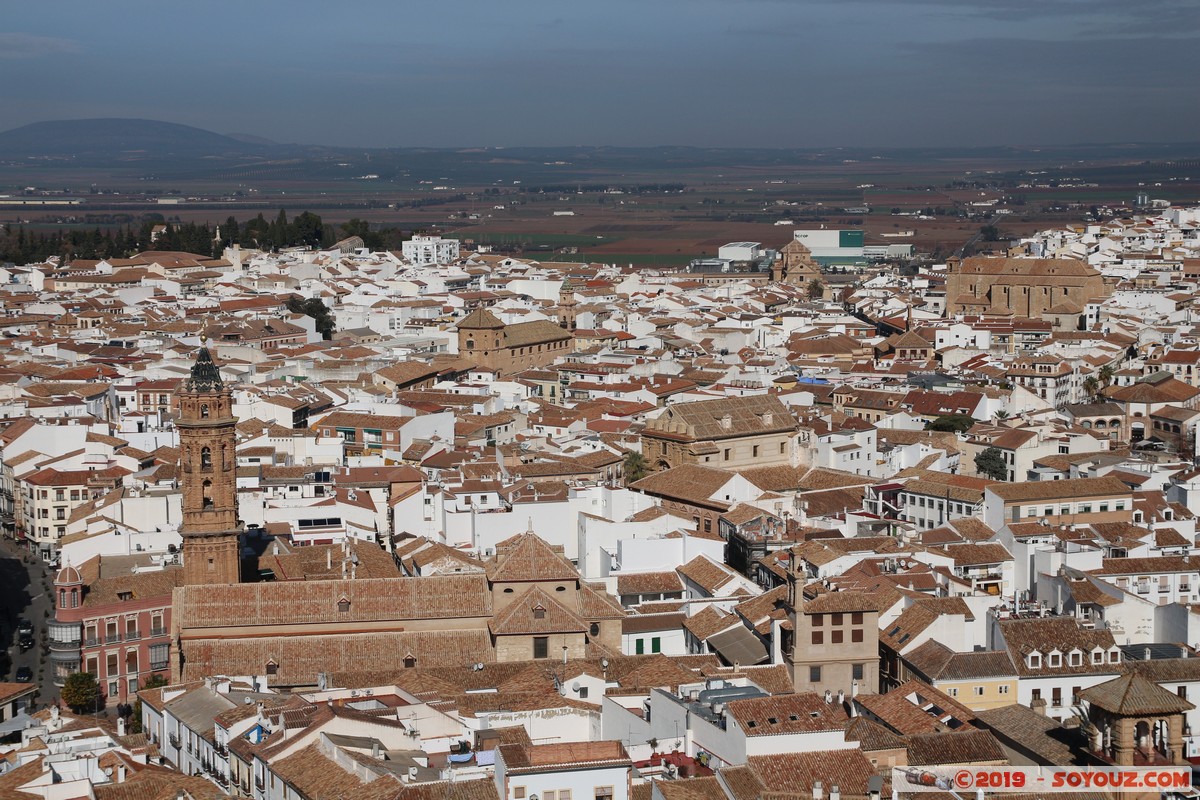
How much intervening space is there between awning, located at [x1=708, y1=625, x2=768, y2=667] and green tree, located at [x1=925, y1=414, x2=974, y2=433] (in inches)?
710

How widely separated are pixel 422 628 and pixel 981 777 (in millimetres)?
8112

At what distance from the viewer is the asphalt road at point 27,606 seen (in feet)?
82.6

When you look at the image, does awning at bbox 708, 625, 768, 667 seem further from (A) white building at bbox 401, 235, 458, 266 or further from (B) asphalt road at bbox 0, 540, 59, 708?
(A) white building at bbox 401, 235, 458, 266

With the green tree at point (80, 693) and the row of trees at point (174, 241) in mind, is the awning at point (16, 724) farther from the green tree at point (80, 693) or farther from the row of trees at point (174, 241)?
the row of trees at point (174, 241)

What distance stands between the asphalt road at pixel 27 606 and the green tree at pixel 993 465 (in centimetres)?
1711

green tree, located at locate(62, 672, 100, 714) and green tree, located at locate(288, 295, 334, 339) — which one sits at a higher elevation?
green tree, located at locate(288, 295, 334, 339)

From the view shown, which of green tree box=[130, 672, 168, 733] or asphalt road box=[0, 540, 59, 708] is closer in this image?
green tree box=[130, 672, 168, 733]

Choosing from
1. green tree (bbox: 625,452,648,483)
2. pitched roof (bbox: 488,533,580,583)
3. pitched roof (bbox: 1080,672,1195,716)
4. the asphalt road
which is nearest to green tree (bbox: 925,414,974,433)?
green tree (bbox: 625,452,648,483)

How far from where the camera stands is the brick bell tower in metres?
23.9

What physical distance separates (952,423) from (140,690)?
22501 mm

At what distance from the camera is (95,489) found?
1318 inches

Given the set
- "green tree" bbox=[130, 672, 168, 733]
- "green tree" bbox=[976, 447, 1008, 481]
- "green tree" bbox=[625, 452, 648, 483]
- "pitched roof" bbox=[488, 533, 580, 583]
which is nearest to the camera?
"green tree" bbox=[130, 672, 168, 733]

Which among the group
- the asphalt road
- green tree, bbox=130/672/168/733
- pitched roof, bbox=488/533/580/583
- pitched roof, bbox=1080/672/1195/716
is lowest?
the asphalt road

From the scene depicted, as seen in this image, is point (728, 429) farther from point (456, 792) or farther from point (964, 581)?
point (456, 792)
